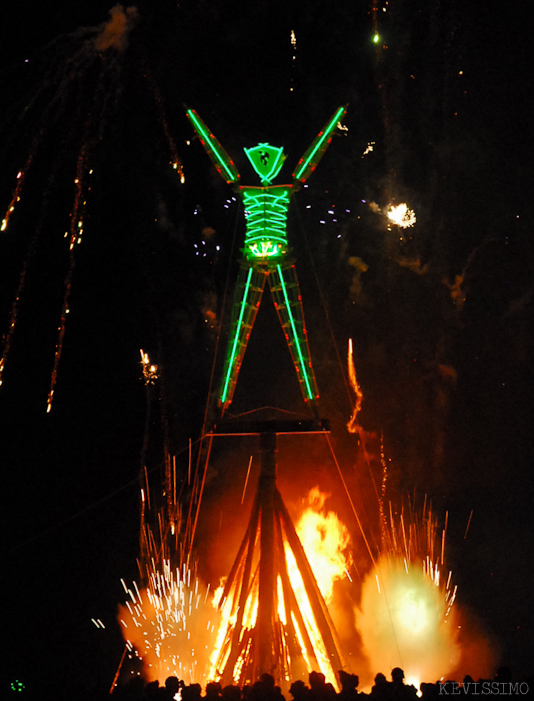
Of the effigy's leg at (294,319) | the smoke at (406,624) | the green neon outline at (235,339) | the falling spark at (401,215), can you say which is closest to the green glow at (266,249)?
the effigy's leg at (294,319)

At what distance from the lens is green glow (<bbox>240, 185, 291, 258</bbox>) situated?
10.3m

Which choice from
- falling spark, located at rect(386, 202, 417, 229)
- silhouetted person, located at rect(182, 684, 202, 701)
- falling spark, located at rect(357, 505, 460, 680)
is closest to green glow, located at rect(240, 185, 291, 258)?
falling spark, located at rect(386, 202, 417, 229)

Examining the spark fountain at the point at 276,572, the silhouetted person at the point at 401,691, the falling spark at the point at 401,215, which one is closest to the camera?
the silhouetted person at the point at 401,691

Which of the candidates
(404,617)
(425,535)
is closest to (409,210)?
(425,535)

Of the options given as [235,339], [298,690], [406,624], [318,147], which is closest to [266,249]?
[235,339]

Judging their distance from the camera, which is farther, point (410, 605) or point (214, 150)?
point (410, 605)

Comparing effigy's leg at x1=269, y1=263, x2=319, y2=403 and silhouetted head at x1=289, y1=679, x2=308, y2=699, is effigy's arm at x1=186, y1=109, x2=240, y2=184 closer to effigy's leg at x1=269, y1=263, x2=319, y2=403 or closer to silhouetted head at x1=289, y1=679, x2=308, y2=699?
effigy's leg at x1=269, y1=263, x2=319, y2=403

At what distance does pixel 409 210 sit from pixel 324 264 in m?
2.20

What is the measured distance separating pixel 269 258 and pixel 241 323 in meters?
1.20

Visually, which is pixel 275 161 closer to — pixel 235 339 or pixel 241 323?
pixel 241 323

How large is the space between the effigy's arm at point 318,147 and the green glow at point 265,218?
0.39 metres

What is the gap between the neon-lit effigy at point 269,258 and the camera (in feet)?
33.8

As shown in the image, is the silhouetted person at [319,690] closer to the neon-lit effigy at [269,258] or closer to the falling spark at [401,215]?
the neon-lit effigy at [269,258]

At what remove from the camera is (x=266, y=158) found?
10.4 m
